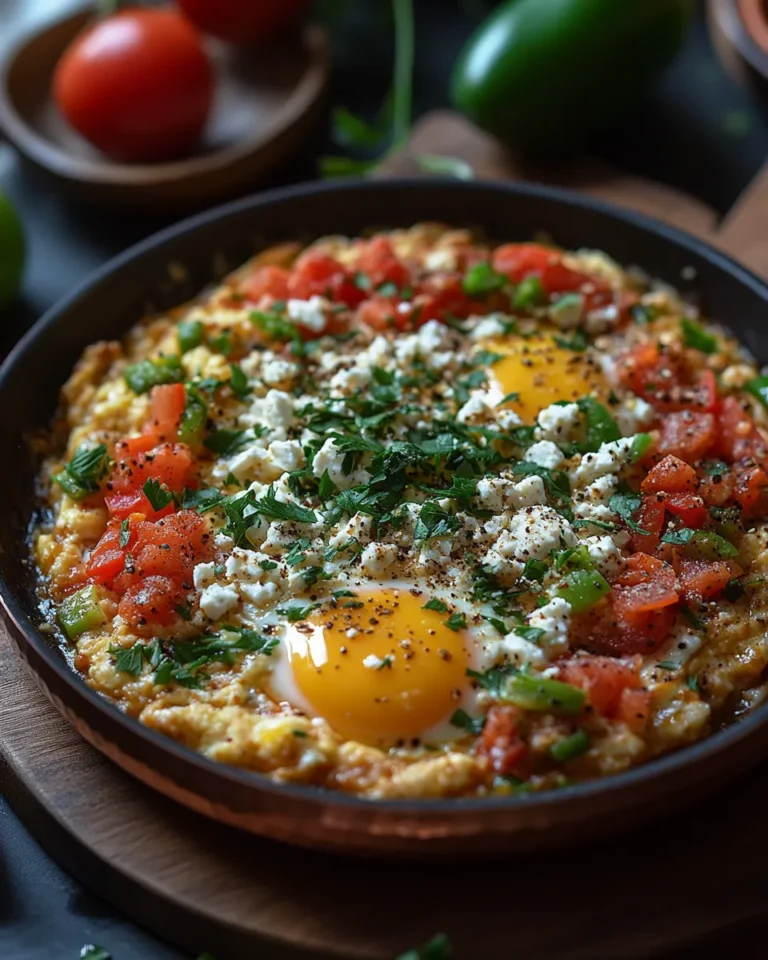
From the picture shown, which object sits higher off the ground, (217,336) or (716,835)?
(217,336)

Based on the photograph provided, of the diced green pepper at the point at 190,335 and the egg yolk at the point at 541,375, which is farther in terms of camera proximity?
the diced green pepper at the point at 190,335

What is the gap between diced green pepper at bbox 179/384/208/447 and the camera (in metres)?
4.41

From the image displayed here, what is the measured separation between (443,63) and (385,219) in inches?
88.4

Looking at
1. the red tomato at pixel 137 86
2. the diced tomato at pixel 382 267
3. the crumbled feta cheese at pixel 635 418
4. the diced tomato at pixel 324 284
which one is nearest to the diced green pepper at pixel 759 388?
the crumbled feta cheese at pixel 635 418

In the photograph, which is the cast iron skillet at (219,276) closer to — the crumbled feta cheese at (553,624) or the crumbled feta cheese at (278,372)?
the crumbled feta cheese at (553,624)

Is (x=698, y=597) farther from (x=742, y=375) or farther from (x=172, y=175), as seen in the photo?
(x=172, y=175)

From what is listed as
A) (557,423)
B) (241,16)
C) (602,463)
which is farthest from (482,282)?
(241,16)

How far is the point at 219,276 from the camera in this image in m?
5.39

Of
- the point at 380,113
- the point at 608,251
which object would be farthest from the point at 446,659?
the point at 380,113

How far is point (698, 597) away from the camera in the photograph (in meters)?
3.93

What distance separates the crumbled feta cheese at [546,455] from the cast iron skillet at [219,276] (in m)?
1.14

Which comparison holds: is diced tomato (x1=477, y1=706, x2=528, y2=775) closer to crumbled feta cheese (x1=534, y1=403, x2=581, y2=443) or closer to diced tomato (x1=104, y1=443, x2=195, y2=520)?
crumbled feta cheese (x1=534, y1=403, x2=581, y2=443)

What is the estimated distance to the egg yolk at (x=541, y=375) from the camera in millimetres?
4527

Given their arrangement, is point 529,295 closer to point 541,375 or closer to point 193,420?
point 541,375
